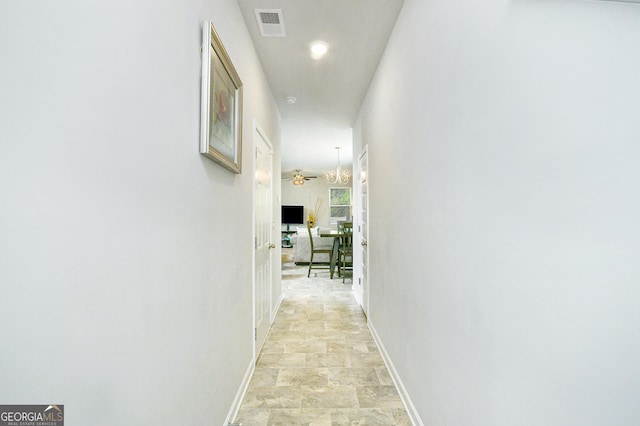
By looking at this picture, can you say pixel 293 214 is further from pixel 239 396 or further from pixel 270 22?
pixel 239 396

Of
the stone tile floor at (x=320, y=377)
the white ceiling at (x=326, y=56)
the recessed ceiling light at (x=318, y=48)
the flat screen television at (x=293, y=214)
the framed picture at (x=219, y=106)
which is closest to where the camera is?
the framed picture at (x=219, y=106)

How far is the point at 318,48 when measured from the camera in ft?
8.24

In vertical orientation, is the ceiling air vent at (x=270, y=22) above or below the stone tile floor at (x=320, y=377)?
above

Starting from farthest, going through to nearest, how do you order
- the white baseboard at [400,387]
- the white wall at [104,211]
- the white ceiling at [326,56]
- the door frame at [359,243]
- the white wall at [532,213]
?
the door frame at [359,243] < the white ceiling at [326,56] < the white baseboard at [400,387] < the white wall at [532,213] < the white wall at [104,211]

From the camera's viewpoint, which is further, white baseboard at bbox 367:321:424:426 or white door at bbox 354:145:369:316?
white door at bbox 354:145:369:316

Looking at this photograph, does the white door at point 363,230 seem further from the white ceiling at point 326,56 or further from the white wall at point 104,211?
the white wall at point 104,211

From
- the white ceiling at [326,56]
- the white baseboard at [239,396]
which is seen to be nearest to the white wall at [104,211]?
the white baseboard at [239,396]

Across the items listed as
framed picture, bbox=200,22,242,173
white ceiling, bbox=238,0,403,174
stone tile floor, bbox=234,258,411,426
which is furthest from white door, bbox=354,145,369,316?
framed picture, bbox=200,22,242,173

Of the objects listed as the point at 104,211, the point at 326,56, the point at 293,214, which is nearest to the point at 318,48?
the point at 326,56

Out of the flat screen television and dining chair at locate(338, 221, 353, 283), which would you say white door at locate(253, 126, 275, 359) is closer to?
dining chair at locate(338, 221, 353, 283)

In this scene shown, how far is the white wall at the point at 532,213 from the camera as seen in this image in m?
0.62

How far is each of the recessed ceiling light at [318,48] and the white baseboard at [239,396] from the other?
2.58 m

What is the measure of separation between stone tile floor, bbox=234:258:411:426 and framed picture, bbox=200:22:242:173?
154 centimetres

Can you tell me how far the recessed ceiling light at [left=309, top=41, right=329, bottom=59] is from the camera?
246 centimetres
